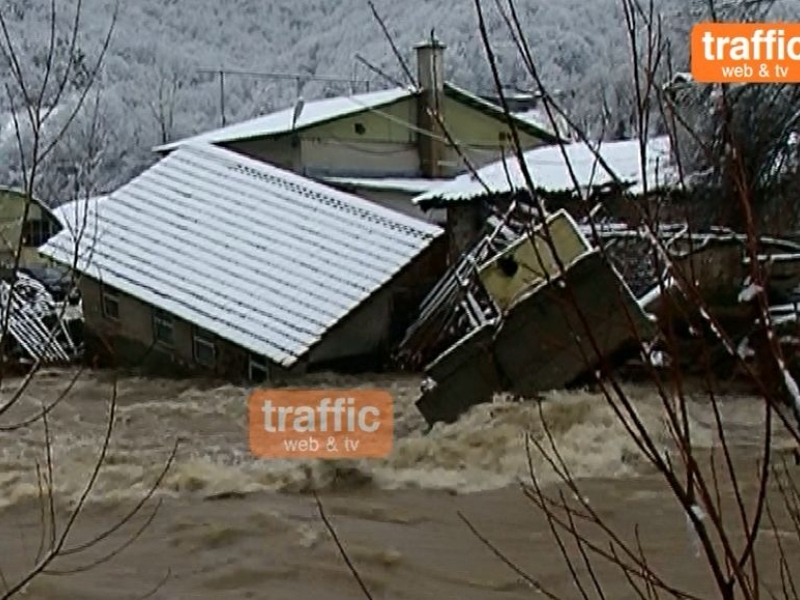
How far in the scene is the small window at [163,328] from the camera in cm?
1533

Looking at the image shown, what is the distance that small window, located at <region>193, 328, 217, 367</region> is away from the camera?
14608 millimetres

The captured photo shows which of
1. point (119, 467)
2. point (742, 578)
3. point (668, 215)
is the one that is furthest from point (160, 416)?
point (742, 578)

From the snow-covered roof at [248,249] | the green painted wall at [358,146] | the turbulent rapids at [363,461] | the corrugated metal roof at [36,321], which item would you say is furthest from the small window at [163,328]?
the green painted wall at [358,146]

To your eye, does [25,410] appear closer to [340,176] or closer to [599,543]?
[599,543]

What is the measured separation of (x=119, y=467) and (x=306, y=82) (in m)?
27.2

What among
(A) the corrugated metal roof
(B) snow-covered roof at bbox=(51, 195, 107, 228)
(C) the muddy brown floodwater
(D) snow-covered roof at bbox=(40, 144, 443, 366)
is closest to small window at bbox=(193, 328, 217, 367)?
(D) snow-covered roof at bbox=(40, 144, 443, 366)

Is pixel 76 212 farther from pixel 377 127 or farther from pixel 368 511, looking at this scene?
pixel 377 127

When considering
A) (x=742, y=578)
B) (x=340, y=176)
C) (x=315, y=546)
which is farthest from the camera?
(x=340, y=176)

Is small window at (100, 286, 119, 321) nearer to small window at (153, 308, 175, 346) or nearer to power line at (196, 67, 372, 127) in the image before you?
small window at (153, 308, 175, 346)

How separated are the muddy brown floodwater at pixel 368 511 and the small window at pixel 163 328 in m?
4.33

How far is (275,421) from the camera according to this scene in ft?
38.4

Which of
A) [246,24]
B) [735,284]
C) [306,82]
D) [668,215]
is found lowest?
[735,284]

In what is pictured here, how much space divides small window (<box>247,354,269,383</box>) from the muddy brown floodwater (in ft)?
9.13

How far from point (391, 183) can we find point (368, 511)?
1403cm
